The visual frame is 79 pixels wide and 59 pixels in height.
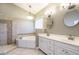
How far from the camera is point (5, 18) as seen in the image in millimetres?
1617

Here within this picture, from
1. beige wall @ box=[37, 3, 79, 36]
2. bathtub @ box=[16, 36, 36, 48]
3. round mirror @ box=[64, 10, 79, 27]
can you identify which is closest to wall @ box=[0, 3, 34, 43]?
bathtub @ box=[16, 36, 36, 48]

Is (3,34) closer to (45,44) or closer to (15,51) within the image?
(15,51)

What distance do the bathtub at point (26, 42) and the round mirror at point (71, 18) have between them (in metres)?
0.78

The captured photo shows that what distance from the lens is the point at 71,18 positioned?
75.5 inches

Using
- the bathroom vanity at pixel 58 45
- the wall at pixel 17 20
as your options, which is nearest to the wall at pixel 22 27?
the wall at pixel 17 20

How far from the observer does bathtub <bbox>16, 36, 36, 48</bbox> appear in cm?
171

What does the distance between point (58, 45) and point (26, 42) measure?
591 millimetres

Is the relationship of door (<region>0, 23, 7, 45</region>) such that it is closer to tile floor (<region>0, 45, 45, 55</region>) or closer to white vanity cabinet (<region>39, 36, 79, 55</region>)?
tile floor (<region>0, 45, 45, 55</region>)

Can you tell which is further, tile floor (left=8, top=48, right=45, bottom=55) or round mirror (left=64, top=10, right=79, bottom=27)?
round mirror (left=64, top=10, right=79, bottom=27)

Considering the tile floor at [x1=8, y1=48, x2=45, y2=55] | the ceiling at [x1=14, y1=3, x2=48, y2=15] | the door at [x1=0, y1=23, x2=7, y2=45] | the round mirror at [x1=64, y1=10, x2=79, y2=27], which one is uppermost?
the ceiling at [x1=14, y1=3, x2=48, y2=15]

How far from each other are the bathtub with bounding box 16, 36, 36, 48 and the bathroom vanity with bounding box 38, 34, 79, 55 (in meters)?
0.13

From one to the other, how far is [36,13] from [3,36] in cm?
70
